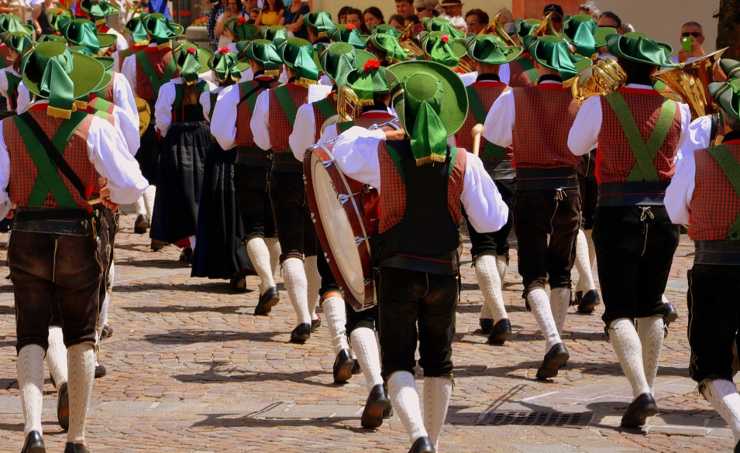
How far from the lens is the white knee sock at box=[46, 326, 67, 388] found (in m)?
9.14

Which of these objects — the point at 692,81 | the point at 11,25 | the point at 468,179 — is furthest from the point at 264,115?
the point at 11,25

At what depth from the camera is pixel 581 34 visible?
12.4m

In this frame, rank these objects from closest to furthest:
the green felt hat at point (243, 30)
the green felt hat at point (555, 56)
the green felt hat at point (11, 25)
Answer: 1. the green felt hat at point (555, 56)
2. the green felt hat at point (11, 25)
3. the green felt hat at point (243, 30)

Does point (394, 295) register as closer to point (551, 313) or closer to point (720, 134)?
point (720, 134)

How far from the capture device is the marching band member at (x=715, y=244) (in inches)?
305

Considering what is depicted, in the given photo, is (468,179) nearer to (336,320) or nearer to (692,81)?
(336,320)

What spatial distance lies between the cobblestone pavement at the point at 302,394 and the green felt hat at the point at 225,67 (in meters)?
1.79

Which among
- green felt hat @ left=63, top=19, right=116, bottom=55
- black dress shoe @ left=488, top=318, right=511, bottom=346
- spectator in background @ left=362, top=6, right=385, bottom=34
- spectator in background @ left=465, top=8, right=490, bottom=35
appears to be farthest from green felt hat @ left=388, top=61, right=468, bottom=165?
spectator in background @ left=362, top=6, right=385, bottom=34

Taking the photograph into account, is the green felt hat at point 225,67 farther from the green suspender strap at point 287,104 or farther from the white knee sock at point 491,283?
the white knee sock at point 491,283

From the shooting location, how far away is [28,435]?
8055 millimetres

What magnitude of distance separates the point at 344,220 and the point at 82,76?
1.54 metres

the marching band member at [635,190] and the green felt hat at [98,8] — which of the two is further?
the green felt hat at [98,8]

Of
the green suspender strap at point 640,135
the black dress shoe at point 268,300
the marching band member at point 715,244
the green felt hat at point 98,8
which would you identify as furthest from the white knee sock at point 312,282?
the green felt hat at point 98,8

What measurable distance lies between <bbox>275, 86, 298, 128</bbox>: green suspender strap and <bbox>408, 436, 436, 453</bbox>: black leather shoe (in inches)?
172
